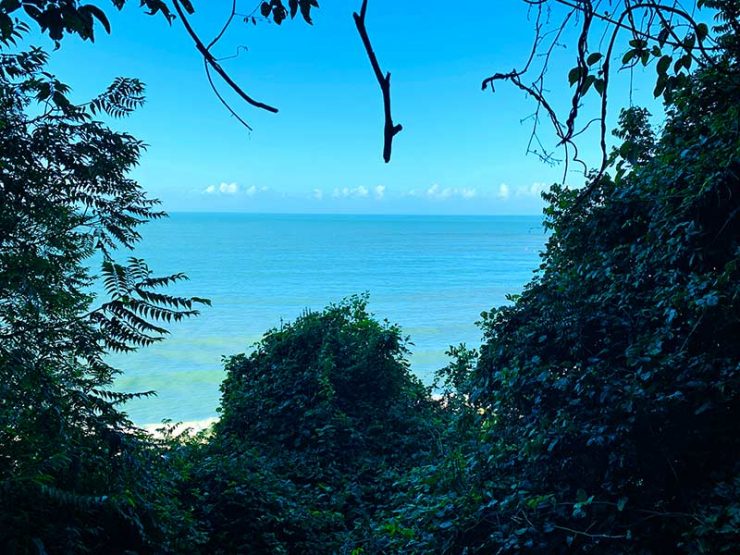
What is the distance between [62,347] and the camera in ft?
11.1

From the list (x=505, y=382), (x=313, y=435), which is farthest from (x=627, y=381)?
(x=313, y=435)

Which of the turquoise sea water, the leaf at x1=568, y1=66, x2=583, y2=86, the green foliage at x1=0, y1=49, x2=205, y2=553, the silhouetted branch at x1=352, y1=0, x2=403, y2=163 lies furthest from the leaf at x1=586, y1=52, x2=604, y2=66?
the turquoise sea water

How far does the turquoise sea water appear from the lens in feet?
52.7

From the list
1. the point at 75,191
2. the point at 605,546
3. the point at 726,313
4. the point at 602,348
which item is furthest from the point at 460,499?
the point at 75,191

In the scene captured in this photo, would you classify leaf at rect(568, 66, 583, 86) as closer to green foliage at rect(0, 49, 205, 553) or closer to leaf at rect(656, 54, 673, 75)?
leaf at rect(656, 54, 673, 75)

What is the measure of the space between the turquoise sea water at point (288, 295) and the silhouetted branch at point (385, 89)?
394 centimetres

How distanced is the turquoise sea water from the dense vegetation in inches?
51.8

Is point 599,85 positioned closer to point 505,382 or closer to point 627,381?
point 627,381

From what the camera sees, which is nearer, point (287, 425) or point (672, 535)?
point (672, 535)

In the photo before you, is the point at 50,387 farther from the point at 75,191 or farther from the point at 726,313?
the point at 726,313

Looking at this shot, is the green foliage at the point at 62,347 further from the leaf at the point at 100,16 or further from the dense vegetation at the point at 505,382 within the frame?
the leaf at the point at 100,16

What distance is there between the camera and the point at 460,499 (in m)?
3.50

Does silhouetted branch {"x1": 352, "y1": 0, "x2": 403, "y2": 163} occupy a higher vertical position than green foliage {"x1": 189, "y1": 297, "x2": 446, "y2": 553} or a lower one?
higher

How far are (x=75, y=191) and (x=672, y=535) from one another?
14.9 feet
